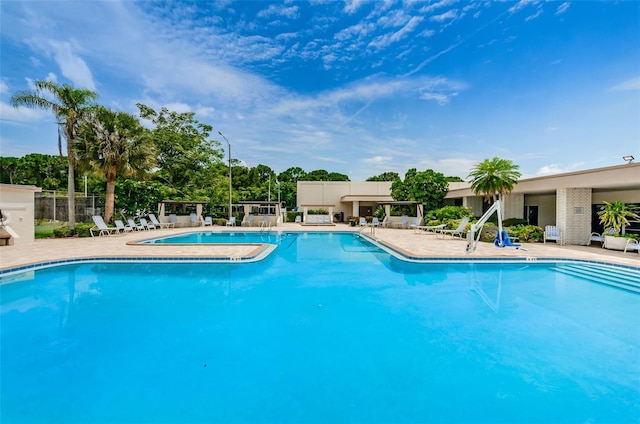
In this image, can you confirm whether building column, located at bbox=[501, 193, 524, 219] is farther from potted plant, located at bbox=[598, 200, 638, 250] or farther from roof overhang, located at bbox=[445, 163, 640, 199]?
potted plant, located at bbox=[598, 200, 638, 250]

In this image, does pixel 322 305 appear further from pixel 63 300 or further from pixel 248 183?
pixel 248 183

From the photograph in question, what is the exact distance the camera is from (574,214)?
13164 millimetres

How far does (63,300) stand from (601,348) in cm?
921

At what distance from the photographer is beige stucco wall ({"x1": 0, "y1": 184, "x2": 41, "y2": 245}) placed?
11.8m

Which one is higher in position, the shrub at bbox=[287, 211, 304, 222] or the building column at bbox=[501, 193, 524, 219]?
the building column at bbox=[501, 193, 524, 219]

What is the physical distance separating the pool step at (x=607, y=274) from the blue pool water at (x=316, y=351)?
0.71 m

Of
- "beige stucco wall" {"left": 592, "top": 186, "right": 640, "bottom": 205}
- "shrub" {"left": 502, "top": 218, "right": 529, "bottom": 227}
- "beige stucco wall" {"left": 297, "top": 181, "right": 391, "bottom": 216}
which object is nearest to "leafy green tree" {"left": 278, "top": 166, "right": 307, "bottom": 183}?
"beige stucco wall" {"left": 297, "top": 181, "right": 391, "bottom": 216}

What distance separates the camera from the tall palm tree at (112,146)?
16.3 metres

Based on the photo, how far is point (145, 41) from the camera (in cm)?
A: 1380

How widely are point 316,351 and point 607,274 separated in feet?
28.4

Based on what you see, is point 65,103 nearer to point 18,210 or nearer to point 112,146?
point 112,146

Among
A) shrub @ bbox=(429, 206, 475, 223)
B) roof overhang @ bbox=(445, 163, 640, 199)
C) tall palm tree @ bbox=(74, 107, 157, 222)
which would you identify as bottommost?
shrub @ bbox=(429, 206, 475, 223)

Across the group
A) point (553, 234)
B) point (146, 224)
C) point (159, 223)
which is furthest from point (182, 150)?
point (553, 234)

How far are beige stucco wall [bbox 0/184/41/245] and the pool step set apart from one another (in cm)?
1899
